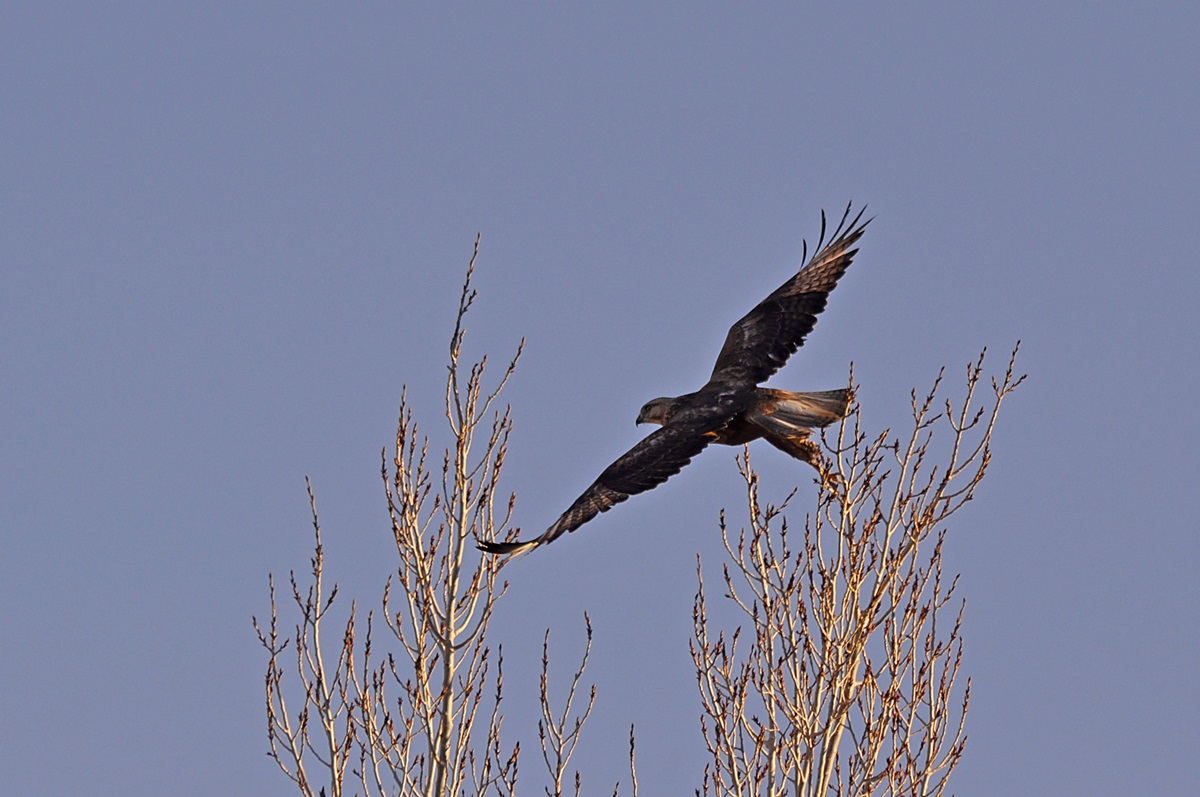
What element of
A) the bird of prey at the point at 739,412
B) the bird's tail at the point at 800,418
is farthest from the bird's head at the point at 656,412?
the bird's tail at the point at 800,418

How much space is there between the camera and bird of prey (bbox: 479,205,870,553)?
8297 millimetres

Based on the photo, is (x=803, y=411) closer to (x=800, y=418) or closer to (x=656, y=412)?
(x=800, y=418)

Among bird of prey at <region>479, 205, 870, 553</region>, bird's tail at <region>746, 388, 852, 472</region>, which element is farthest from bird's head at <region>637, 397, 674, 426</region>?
bird's tail at <region>746, 388, 852, 472</region>

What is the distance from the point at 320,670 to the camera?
8359 millimetres

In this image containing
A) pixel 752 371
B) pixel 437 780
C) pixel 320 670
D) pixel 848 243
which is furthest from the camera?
pixel 848 243

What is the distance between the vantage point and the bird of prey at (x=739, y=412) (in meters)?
8.30

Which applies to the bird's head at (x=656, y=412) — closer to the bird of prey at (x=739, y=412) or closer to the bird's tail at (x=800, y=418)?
the bird of prey at (x=739, y=412)

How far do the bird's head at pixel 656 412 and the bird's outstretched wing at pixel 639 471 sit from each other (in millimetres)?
407

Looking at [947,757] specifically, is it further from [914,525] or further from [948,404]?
[948,404]

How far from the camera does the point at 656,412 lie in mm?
9461

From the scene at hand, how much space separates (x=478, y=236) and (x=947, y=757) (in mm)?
3549

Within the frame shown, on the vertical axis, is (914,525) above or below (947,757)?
above

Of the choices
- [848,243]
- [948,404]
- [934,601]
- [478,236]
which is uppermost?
[848,243]

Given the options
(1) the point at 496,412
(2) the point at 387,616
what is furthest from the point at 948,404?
(2) the point at 387,616
